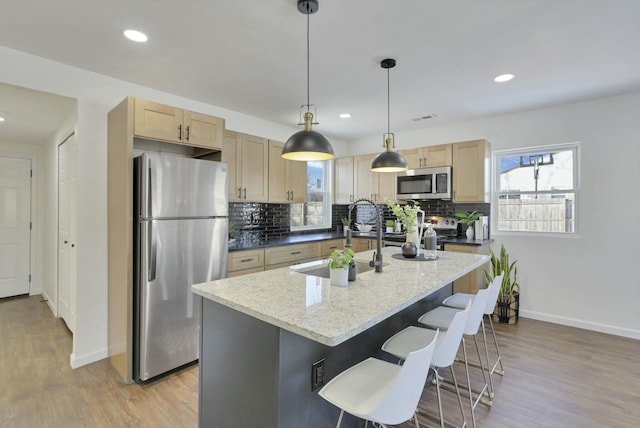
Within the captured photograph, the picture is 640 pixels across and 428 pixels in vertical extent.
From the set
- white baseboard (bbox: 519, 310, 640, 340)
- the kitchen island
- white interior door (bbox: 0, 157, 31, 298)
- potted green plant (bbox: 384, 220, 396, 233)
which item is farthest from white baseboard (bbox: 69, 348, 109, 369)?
white baseboard (bbox: 519, 310, 640, 340)

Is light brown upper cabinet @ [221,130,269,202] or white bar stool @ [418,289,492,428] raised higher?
light brown upper cabinet @ [221,130,269,202]

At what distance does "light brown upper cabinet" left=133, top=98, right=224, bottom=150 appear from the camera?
2.52 metres

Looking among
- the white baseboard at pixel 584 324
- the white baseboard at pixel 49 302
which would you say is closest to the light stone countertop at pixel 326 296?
the white baseboard at pixel 584 324

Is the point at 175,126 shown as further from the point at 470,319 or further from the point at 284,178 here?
the point at 470,319

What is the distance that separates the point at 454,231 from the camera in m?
4.50

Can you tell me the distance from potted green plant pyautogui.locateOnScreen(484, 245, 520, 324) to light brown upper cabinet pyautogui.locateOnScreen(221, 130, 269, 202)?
9.98 feet

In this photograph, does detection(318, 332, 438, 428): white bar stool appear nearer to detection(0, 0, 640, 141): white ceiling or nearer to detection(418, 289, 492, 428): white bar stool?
detection(418, 289, 492, 428): white bar stool

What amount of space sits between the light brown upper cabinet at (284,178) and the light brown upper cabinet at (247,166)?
8cm

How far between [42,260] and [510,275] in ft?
22.4

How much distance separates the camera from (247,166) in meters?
3.75

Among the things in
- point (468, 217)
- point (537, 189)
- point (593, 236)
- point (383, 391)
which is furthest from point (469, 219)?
point (383, 391)

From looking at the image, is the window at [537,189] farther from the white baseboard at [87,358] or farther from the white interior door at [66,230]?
the white interior door at [66,230]

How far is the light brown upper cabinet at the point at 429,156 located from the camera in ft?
13.9

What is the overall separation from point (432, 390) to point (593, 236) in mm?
2768
